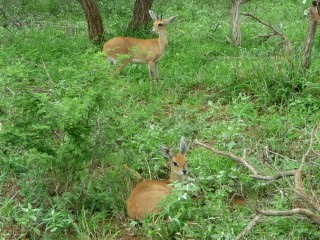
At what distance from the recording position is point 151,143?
223 inches

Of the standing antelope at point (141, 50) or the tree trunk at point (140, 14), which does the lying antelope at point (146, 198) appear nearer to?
the standing antelope at point (141, 50)

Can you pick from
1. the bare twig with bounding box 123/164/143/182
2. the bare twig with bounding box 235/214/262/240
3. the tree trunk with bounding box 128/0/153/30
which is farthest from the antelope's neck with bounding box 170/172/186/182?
the tree trunk with bounding box 128/0/153/30

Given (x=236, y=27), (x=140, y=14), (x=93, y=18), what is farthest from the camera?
(x=140, y=14)

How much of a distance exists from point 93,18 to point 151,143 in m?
4.18

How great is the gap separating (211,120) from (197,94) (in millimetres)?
790

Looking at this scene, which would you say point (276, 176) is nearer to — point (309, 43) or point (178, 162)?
point (178, 162)

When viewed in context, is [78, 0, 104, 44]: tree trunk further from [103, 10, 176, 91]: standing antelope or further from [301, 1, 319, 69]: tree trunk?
[301, 1, 319, 69]: tree trunk

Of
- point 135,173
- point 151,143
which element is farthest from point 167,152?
point 151,143

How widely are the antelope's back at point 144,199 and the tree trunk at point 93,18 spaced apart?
16.6 ft

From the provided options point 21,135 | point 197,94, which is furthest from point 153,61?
point 21,135

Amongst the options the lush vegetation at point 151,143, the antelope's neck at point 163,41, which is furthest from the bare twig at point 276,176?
the antelope's neck at point 163,41

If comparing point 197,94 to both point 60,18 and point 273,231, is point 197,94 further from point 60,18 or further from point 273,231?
point 60,18

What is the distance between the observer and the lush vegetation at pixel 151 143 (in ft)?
14.3

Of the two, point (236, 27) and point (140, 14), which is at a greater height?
point (140, 14)
